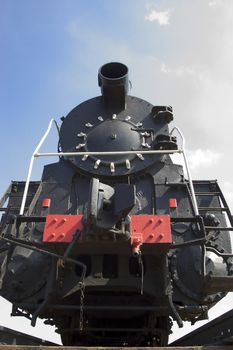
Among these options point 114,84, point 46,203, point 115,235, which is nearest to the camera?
point 115,235

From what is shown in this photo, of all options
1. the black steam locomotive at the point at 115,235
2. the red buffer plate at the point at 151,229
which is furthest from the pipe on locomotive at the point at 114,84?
the red buffer plate at the point at 151,229

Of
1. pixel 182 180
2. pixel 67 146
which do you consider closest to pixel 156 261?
pixel 182 180

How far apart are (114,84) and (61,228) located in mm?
3947

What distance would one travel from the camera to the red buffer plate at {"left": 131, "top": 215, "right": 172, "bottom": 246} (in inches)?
165

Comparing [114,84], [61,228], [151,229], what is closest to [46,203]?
[61,228]

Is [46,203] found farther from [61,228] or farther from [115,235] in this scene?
[115,235]

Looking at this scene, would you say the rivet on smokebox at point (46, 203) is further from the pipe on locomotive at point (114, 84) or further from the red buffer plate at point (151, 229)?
the pipe on locomotive at point (114, 84)

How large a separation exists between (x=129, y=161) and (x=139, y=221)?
7.70ft

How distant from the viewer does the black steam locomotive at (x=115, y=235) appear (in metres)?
A: 4.24

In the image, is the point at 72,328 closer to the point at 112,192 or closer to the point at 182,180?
the point at 112,192

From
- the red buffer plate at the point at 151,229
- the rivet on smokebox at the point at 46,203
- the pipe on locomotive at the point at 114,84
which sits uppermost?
the pipe on locomotive at the point at 114,84

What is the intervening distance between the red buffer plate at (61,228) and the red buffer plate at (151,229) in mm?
611

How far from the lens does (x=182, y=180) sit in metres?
6.53

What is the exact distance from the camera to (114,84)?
24.2 ft
